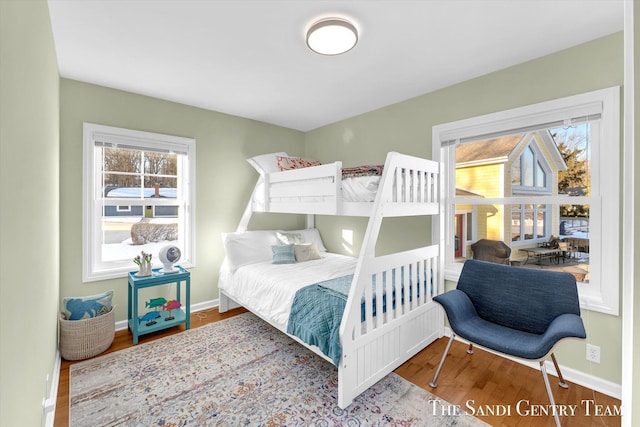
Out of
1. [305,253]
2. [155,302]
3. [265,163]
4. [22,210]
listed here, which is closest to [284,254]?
[305,253]

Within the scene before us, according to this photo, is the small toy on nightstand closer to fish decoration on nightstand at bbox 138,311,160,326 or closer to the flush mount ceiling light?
fish decoration on nightstand at bbox 138,311,160,326

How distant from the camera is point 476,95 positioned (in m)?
2.57

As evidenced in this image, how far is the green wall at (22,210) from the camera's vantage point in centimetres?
87

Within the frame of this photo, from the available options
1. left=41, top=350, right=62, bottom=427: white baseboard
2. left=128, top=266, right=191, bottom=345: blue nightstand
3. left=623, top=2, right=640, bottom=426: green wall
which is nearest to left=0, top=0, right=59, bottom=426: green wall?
left=41, top=350, right=62, bottom=427: white baseboard

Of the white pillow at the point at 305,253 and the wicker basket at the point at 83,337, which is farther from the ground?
the white pillow at the point at 305,253

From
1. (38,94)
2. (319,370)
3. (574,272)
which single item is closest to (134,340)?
(319,370)

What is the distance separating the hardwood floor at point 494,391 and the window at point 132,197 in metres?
0.96

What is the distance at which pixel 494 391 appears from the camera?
1.98 metres

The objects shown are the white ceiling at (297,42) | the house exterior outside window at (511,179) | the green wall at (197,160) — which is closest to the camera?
the white ceiling at (297,42)

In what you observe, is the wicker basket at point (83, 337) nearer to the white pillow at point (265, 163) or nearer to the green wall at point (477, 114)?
the white pillow at point (265, 163)

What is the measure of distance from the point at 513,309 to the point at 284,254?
7.17 ft

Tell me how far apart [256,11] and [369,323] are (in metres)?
2.15

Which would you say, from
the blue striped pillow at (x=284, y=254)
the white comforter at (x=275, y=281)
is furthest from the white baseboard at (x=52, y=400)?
the blue striped pillow at (x=284, y=254)

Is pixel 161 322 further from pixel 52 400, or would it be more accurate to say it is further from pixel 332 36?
pixel 332 36
